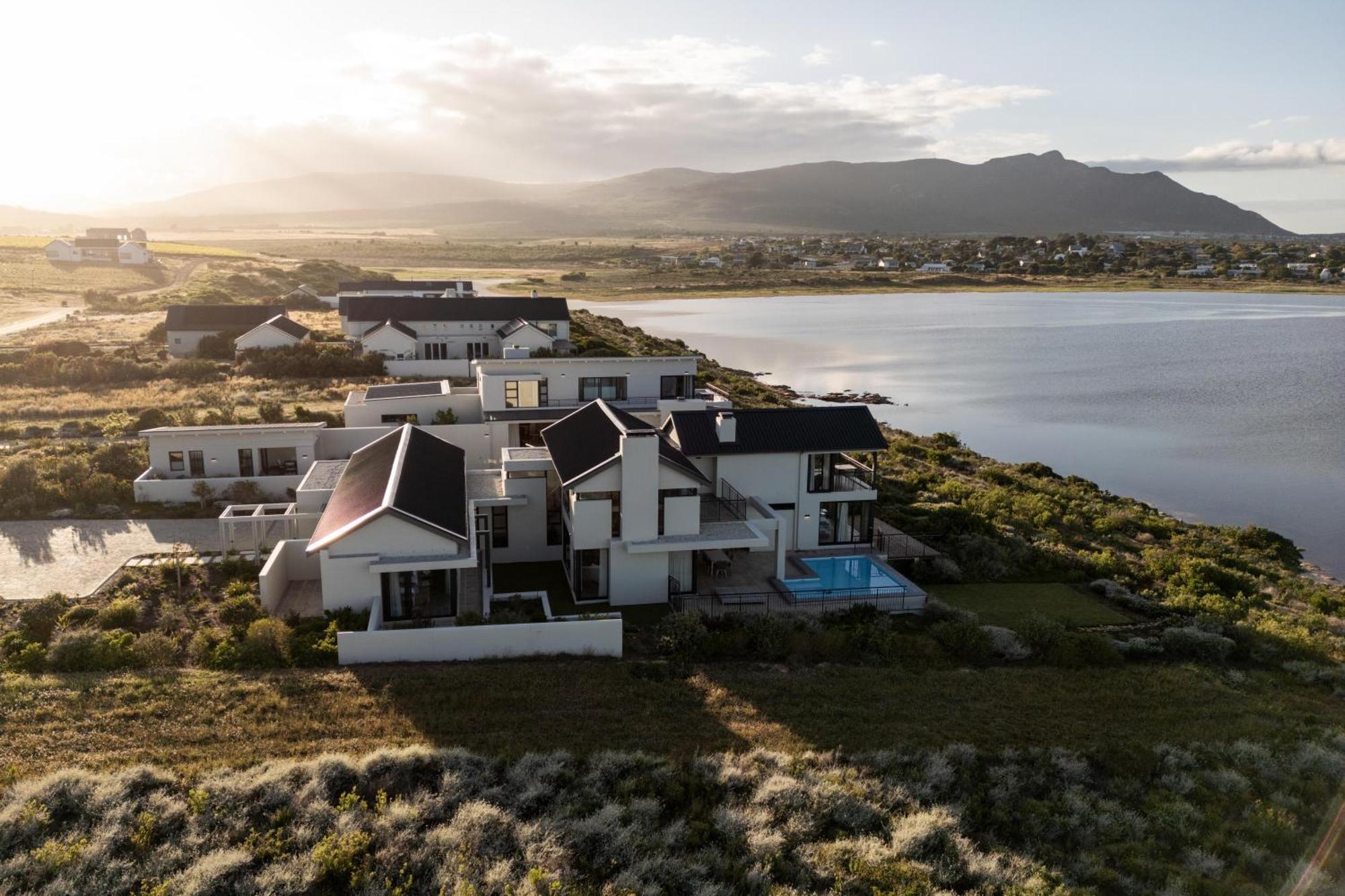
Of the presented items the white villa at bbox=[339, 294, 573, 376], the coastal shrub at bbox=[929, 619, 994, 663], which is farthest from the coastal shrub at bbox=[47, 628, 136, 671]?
the white villa at bbox=[339, 294, 573, 376]

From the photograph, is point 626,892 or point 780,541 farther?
point 780,541

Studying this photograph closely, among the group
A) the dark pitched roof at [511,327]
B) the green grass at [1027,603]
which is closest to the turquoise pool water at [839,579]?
the green grass at [1027,603]

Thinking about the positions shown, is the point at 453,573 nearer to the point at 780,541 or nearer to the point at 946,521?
the point at 780,541

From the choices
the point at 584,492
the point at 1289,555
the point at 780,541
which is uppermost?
the point at 584,492

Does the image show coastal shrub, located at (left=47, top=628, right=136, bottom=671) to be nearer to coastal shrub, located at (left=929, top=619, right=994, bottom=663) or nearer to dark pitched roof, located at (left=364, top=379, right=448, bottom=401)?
coastal shrub, located at (left=929, top=619, right=994, bottom=663)

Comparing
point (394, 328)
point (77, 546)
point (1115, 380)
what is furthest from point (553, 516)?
point (1115, 380)

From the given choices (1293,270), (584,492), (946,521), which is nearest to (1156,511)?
(946,521)
